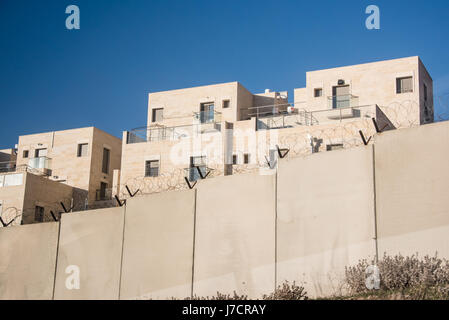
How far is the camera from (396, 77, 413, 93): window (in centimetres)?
3247

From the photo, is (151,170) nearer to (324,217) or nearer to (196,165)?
(196,165)

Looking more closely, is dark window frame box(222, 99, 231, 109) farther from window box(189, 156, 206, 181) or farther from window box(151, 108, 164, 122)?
window box(189, 156, 206, 181)

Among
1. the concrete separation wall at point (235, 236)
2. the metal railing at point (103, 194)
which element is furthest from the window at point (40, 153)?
the concrete separation wall at point (235, 236)

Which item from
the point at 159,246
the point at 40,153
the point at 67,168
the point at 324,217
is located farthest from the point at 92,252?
the point at 40,153

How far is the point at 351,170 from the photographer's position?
15.4 metres

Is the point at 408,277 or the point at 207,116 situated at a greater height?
the point at 207,116

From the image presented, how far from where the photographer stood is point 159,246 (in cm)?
1856

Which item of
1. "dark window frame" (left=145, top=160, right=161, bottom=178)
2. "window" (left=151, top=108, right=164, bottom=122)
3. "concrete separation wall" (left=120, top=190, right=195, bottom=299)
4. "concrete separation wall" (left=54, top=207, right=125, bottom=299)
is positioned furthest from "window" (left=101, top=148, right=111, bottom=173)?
"concrete separation wall" (left=120, top=190, right=195, bottom=299)

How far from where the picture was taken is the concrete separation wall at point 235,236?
16.4 metres

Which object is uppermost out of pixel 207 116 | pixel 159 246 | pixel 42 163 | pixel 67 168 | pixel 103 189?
pixel 207 116

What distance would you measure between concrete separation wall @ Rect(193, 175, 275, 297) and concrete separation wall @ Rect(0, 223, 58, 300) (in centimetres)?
626

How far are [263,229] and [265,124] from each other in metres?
16.0

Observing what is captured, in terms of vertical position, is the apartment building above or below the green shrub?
above
